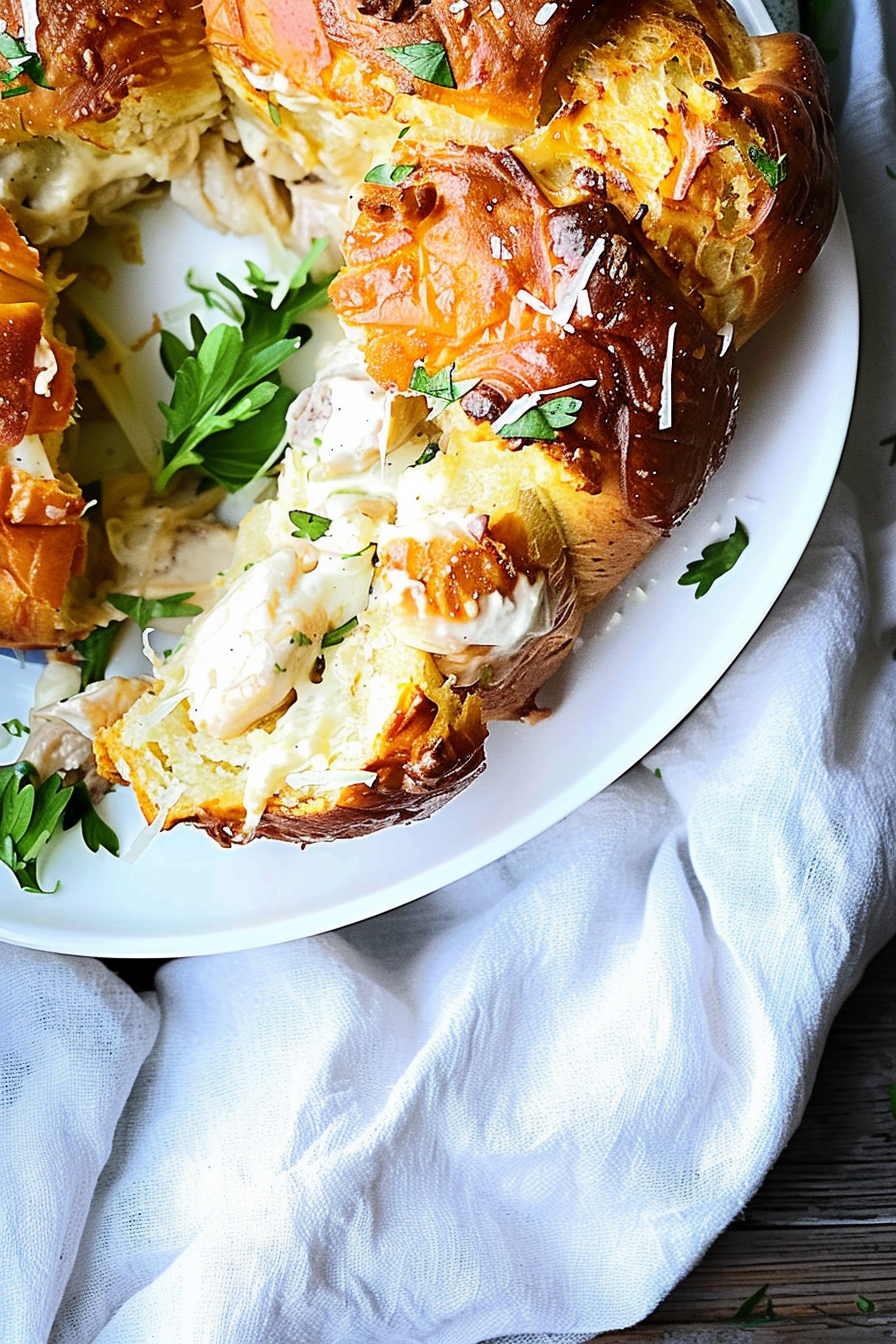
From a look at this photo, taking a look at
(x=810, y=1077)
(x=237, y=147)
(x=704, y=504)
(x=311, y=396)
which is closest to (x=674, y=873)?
(x=810, y=1077)

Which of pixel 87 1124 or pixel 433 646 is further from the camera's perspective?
pixel 87 1124

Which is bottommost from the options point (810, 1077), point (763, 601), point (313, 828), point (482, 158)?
point (810, 1077)

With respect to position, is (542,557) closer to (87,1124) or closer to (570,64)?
(570,64)

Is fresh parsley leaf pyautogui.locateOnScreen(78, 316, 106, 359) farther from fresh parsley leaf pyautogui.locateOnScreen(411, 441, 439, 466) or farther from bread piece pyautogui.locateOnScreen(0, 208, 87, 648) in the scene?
fresh parsley leaf pyautogui.locateOnScreen(411, 441, 439, 466)

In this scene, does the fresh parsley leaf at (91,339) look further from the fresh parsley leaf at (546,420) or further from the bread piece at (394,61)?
the fresh parsley leaf at (546,420)

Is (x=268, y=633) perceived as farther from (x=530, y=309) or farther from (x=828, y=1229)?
(x=828, y=1229)

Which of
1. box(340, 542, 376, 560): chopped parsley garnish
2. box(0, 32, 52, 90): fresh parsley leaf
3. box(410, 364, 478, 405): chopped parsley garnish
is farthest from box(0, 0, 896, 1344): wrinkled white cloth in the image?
box(0, 32, 52, 90): fresh parsley leaf

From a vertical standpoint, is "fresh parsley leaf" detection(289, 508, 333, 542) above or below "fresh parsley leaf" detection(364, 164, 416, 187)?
below

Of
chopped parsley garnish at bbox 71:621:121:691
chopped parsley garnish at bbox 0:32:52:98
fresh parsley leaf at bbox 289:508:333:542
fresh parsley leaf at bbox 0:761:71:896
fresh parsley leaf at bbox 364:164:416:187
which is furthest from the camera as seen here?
chopped parsley garnish at bbox 71:621:121:691

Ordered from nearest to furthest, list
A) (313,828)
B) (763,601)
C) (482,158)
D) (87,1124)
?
(482,158) → (313,828) → (763,601) → (87,1124)
